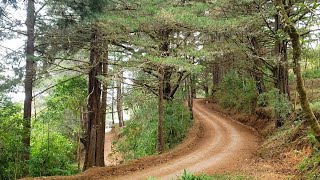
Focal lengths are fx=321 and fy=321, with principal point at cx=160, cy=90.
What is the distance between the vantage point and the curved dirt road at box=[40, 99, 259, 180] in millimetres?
11477

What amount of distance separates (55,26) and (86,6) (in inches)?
90.9

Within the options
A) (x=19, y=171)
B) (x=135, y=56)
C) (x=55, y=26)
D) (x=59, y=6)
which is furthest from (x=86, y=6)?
(x=19, y=171)

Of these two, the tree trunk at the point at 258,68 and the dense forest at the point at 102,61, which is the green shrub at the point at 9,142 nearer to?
the dense forest at the point at 102,61

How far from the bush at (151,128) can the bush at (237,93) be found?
20.4 feet

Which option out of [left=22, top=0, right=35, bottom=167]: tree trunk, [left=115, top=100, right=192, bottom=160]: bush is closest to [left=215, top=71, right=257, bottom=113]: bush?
[left=115, top=100, right=192, bottom=160]: bush

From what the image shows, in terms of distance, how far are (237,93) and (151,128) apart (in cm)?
1224

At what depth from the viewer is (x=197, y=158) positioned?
13727 millimetres

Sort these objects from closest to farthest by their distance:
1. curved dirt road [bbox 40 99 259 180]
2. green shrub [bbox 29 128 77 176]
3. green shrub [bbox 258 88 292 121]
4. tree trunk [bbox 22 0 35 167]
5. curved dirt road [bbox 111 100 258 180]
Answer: curved dirt road [bbox 40 99 259 180]
curved dirt road [bbox 111 100 258 180]
tree trunk [bbox 22 0 35 167]
green shrub [bbox 29 128 77 176]
green shrub [bbox 258 88 292 121]

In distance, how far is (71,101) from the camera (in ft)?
50.0

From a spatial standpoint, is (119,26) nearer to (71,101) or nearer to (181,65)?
(181,65)

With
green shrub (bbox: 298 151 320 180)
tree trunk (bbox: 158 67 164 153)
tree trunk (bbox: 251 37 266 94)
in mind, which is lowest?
green shrub (bbox: 298 151 320 180)

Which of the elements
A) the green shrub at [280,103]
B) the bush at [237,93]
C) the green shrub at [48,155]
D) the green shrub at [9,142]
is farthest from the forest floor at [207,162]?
the bush at [237,93]

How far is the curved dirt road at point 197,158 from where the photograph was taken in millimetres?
11477

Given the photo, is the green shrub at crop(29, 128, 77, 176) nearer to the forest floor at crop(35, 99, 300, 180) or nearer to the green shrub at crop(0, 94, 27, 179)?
the green shrub at crop(0, 94, 27, 179)
